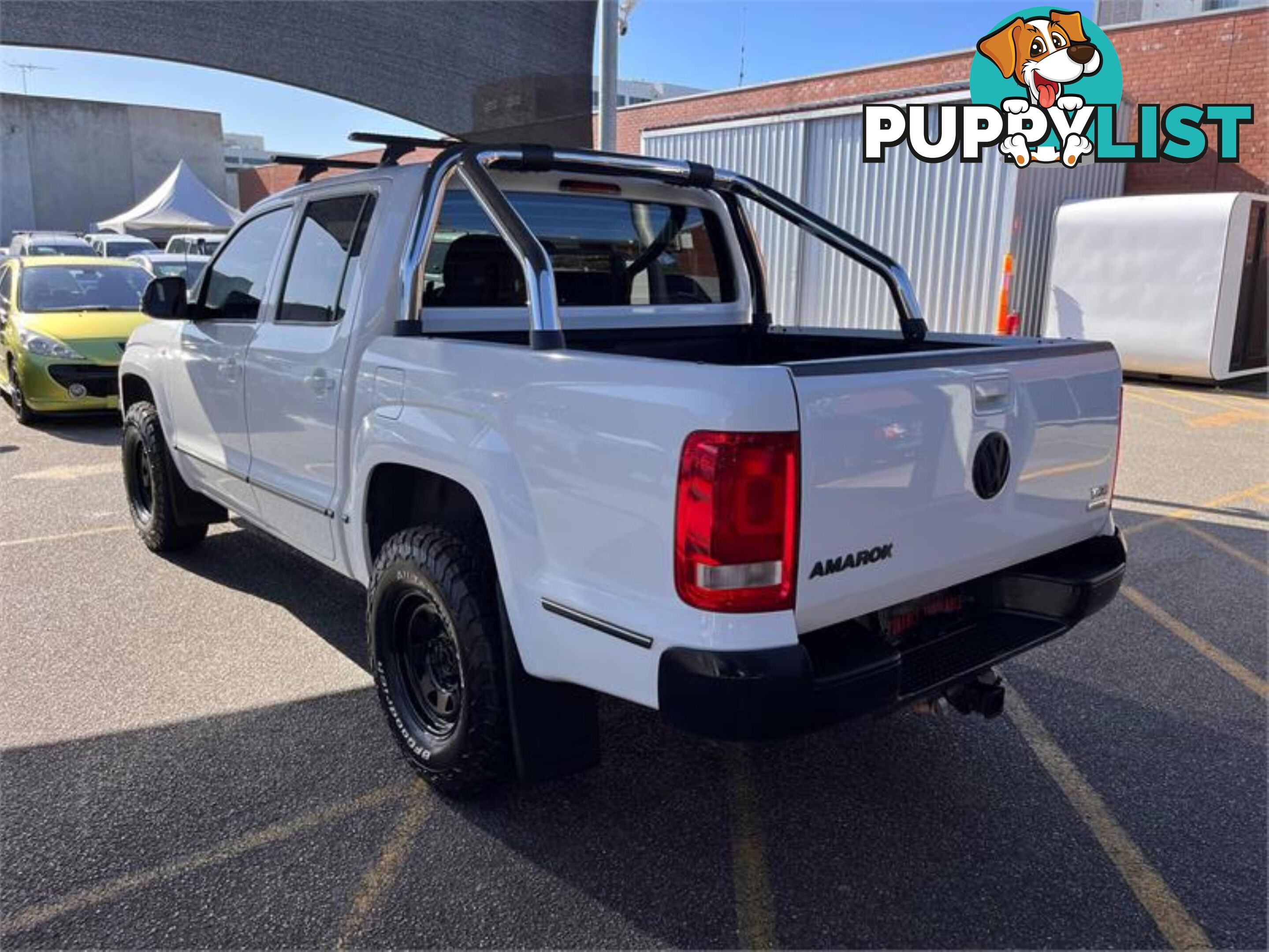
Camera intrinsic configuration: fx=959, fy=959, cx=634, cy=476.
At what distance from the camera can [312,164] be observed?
13.7 feet

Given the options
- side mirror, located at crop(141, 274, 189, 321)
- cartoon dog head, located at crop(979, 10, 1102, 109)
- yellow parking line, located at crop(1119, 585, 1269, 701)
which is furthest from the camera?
cartoon dog head, located at crop(979, 10, 1102, 109)

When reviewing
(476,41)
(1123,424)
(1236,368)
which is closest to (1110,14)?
(1236,368)

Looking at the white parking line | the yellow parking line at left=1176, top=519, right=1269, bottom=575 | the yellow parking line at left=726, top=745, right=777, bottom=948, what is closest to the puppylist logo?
the yellow parking line at left=1176, top=519, right=1269, bottom=575

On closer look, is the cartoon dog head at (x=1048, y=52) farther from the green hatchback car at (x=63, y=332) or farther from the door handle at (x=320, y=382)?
the door handle at (x=320, y=382)

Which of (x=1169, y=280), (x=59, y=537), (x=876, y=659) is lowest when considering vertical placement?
(x=59, y=537)

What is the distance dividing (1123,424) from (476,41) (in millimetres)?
7293

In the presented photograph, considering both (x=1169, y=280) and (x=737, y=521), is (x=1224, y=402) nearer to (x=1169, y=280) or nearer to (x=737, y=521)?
(x=1169, y=280)

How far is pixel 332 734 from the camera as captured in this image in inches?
139

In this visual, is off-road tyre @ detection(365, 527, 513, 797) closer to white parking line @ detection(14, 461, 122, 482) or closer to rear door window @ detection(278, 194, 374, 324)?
rear door window @ detection(278, 194, 374, 324)

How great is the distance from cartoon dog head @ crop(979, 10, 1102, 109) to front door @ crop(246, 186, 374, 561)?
543 inches

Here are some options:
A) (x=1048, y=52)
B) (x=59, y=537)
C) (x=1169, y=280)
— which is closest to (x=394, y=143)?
(x=59, y=537)

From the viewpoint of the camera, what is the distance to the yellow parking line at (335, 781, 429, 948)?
253 centimetres

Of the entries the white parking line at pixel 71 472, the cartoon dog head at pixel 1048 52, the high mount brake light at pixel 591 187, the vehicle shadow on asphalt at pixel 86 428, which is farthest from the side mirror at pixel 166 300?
the cartoon dog head at pixel 1048 52

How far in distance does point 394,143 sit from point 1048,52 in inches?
559
